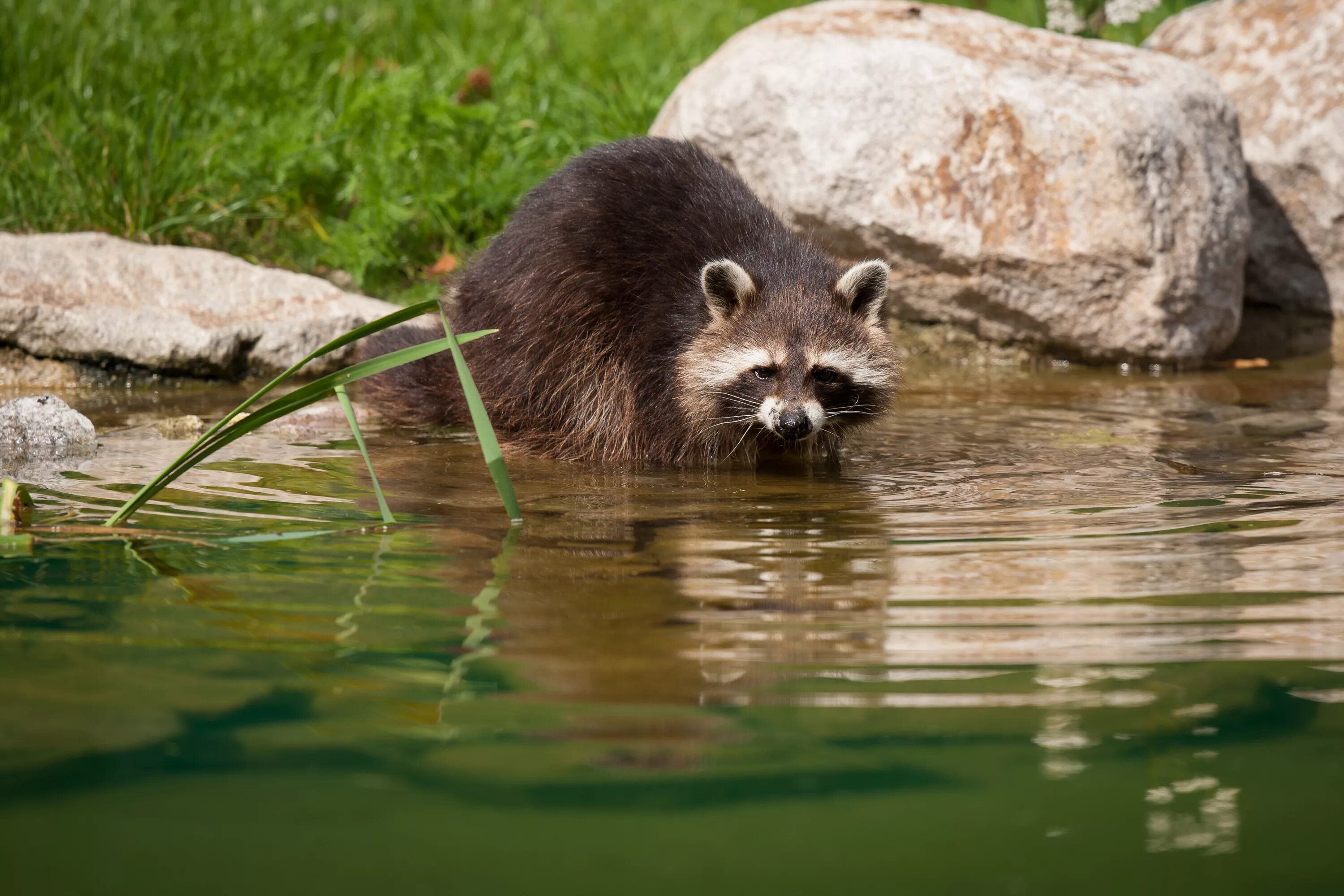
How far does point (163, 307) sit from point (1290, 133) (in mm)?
5583

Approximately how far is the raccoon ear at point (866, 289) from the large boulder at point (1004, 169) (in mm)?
1580

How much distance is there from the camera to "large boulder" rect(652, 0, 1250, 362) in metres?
5.89

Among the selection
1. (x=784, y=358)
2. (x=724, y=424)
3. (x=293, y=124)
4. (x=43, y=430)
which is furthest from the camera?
(x=293, y=124)

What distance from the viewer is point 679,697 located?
2.00m

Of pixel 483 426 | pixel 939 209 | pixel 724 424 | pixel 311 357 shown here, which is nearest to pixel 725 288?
pixel 724 424

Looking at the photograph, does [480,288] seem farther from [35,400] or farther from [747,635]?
[747,635]

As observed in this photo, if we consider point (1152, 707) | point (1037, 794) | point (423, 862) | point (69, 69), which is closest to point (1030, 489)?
point (1152, 707)

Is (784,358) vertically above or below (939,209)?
below

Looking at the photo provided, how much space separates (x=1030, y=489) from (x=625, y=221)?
1.71 meters

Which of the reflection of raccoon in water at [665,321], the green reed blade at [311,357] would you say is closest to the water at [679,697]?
the green reed blade at [311,357]

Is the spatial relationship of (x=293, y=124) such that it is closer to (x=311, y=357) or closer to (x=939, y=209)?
(x=939, y=209)

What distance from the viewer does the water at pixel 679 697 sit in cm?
156

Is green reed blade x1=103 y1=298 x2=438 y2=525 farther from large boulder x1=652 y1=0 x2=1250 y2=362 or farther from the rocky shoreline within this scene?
large boulder x1=652 y1=0 x2=1250 y2=362

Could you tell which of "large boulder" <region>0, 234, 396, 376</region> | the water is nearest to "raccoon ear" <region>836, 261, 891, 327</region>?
the water
